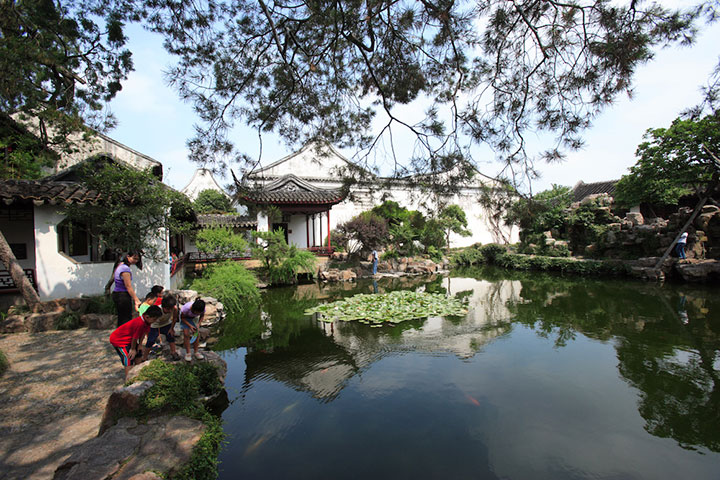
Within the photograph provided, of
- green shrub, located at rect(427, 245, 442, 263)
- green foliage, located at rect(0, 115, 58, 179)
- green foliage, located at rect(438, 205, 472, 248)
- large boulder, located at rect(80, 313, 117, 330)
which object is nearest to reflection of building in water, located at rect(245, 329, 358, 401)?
large boulder, located at rect(80, 313, 117, 330)

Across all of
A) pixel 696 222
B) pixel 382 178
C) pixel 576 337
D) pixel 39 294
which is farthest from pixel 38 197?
pixel 696 222

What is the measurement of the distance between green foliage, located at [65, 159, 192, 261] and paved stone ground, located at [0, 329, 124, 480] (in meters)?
1.46

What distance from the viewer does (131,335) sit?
3318 millimetres

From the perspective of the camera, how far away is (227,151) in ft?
13.2

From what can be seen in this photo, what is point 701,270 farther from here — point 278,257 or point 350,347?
point 278,257

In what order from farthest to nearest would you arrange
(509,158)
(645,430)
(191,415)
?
(509,158), (645,430), (191,415)

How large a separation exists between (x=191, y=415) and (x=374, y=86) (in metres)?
3.92

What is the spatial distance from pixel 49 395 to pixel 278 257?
6.87 meters

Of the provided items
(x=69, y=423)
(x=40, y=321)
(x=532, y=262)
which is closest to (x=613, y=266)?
(x=532, y=262)

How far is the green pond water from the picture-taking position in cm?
260

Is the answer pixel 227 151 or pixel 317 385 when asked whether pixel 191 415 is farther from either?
pixel 227 151

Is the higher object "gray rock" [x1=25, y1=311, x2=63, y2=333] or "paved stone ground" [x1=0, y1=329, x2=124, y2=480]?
"gray rock" [x1=25, y1=311, x2=63, y2=333]

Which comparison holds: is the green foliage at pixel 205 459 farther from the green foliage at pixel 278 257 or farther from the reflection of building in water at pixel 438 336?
the green foliage at pixel 278 257

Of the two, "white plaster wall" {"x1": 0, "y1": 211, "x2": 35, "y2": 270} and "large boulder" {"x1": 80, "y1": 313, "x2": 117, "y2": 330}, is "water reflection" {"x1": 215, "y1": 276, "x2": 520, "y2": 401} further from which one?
"white plaster wall" {"x1": 0, "y1": 211, "x2": 35, "y2": 270}
